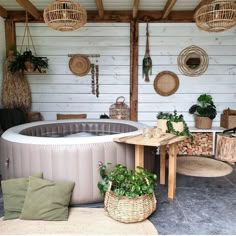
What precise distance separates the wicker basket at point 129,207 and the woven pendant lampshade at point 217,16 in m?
2.30

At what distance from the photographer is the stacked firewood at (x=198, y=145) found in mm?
4781

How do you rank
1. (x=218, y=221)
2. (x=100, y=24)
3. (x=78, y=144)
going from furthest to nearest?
(x=100, y=24) < (x=78, y=144) < (x=218, y=221)

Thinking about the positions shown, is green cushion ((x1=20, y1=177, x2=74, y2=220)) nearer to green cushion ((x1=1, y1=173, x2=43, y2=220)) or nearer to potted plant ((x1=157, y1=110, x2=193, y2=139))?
green cushion ((x1=1, y1=173, x2=43, y2=220))

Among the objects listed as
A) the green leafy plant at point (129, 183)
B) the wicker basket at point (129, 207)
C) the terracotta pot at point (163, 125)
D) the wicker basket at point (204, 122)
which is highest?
the terracotta pot at point (163, 125)

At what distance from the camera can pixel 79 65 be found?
5.00 m

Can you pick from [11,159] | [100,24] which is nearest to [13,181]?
[11,159]

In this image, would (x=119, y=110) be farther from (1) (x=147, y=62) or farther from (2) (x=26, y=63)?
(2) (x=26, y=63)

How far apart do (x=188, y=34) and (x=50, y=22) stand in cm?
286

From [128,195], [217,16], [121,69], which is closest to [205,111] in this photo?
[121,69]

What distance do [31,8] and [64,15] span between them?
60.2 inches

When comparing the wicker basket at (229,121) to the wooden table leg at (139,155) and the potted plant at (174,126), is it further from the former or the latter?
the wooden table leg at (139,155)

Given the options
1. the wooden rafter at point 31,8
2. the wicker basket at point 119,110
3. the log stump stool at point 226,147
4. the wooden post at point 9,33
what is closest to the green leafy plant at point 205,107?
the log stump stool at point 226,147

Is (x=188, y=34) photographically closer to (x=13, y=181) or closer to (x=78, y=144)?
(x=78, y=144)

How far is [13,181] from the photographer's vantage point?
2.54 metres
